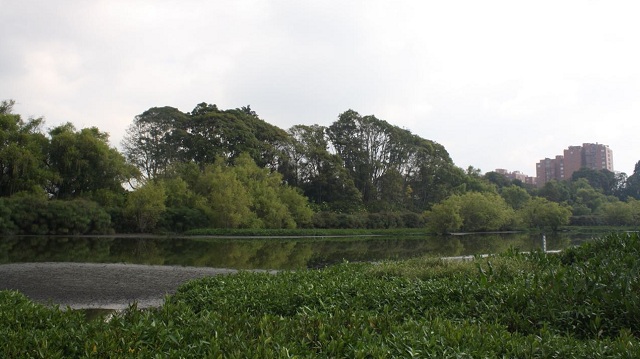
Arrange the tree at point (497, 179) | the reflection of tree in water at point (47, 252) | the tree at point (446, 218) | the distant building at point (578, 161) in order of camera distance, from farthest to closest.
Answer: the distant building at point (578, 161)
the tree at point (497, 179)
the tree at point (446, 218)
the reflection of tree in water at point (47, 252)

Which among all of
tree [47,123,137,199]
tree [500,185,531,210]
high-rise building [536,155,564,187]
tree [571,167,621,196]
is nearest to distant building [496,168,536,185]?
high-rise building [536,155,564,187]

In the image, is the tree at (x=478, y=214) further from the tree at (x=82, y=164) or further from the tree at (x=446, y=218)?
A: the tree at (x=82, y=164)

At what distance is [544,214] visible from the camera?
5069cm

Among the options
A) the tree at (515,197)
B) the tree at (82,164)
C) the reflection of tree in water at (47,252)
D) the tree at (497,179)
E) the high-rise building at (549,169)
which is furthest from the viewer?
the high-rise building at (549,169)

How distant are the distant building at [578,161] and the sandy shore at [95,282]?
100285mm

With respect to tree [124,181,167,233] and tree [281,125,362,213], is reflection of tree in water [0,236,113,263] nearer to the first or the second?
tree [124,181,167,233]

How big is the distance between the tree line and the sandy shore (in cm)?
1771

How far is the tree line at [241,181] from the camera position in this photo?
32.9 metres

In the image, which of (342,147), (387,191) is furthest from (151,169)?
(387,191)

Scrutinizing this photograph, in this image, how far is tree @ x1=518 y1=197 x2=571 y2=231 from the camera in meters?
50.3

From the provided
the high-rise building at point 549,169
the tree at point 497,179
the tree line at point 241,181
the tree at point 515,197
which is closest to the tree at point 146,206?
the tree line at point 241,181

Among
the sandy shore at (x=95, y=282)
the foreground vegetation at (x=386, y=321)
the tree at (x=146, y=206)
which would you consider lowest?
the sandy shore at (x=95, y=282)

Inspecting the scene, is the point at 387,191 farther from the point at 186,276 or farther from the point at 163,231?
the point at 186,276

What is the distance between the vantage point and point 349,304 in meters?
4.93
